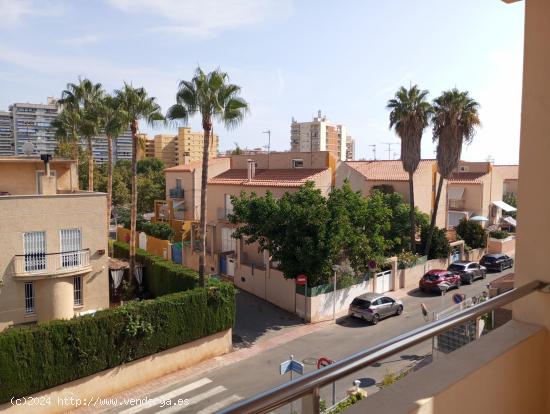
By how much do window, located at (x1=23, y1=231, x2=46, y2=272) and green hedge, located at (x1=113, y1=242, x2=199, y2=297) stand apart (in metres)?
5.28

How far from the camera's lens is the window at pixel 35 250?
52.5 feet

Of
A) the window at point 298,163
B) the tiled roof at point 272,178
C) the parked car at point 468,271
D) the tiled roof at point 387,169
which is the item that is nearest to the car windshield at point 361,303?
the tiled roof at point 272,178

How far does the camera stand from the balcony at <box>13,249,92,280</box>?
1584 centimetres

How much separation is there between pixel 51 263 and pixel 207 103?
8.35 metres

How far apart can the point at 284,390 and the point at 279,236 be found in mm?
17584

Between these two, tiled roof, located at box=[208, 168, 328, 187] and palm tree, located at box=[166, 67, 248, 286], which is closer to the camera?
palm tree, located at box=[166, 67, 248, 286]

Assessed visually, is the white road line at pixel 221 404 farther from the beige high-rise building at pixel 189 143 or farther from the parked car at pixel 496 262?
the beige high-rise building at pixel 189 143

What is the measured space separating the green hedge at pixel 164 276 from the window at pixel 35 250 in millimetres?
5284

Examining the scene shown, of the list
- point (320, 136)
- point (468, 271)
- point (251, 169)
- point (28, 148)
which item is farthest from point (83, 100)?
point (320, 136)

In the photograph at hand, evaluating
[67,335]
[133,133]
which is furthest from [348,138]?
[67,335]

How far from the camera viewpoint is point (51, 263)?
16391mm

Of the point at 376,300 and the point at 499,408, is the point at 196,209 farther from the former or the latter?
the point at 499,408

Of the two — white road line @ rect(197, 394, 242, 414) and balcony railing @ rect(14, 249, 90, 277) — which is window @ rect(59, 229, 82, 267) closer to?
balcony railing @ rect(14, 249, 90, 277)

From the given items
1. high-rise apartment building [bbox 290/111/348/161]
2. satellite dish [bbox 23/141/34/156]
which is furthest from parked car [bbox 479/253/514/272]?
high-rise apartment building [bbox 290/111/348/161]
